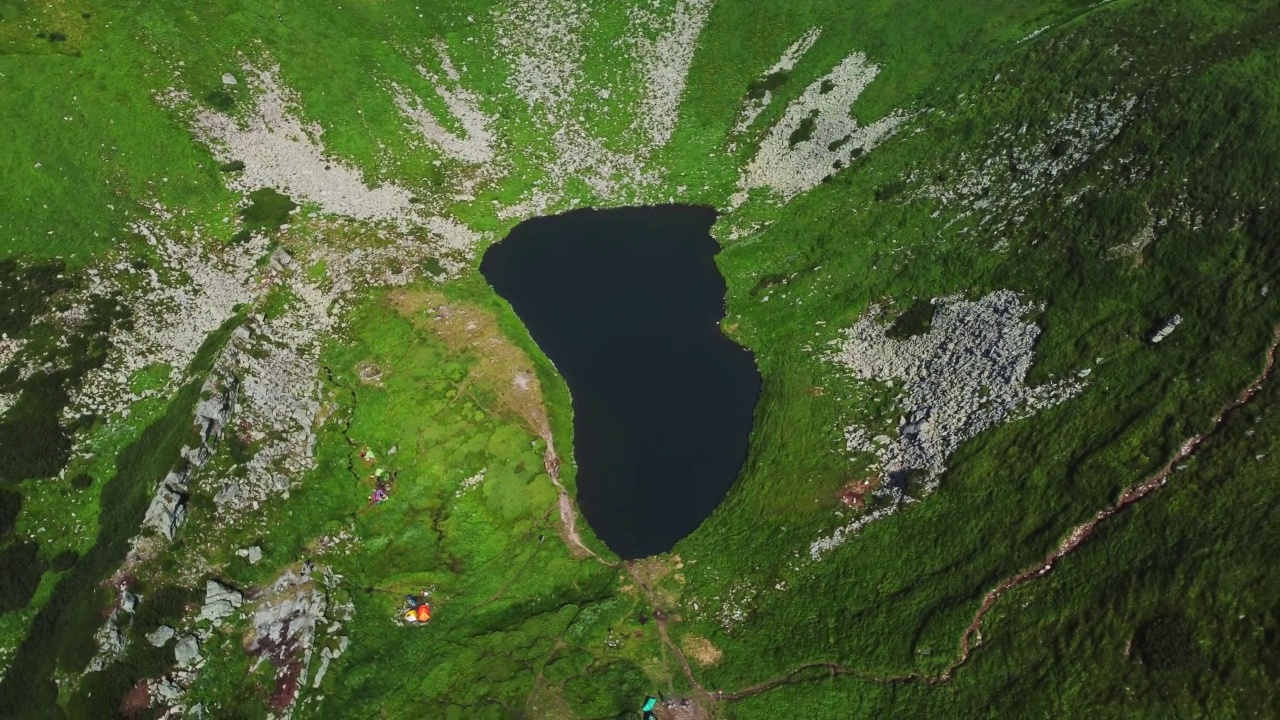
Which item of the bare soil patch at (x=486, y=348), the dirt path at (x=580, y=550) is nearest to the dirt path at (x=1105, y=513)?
the dirt path at (x=580, y=550)

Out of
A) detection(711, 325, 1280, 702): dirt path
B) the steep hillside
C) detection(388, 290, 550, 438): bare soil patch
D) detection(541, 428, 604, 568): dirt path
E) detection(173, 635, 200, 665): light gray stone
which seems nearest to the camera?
detection(711, 325, 1280, 702): dirt path

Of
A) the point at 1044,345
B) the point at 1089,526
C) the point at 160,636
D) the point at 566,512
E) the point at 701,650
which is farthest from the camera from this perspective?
the point at 566,512

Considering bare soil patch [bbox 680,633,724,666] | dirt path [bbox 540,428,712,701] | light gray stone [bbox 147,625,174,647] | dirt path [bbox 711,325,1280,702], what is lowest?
dirt path [bbox 711,325,1280,702]

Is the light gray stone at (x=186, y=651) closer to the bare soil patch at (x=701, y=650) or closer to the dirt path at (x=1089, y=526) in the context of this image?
the bare soil patch at (x=701, y=650)

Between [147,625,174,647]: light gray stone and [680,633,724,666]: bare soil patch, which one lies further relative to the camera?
[680,633,724,666]: bare soil patch

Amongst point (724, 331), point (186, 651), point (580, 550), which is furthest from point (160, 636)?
point (724, 331)

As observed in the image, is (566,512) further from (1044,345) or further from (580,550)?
(1044,345)

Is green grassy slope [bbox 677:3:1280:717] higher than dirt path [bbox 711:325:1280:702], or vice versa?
green grassy slope [bbox 677:3:1280:717]

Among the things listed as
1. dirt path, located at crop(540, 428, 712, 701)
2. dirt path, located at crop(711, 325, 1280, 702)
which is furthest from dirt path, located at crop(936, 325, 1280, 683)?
dirt path, located at crop(540, 428, 712, 701)

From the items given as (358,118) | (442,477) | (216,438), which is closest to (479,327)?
(442,477)

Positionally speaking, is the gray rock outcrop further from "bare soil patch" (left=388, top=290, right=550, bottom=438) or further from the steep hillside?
"bare soil patch" (left=388, top=290, right=550, bottom=438)

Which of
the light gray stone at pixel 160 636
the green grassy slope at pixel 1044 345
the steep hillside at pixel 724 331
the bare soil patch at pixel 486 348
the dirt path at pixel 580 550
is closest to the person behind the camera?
the green grassy slope at pixel 1044 345

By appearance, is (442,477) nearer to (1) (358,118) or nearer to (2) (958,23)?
(1) (358,118)
